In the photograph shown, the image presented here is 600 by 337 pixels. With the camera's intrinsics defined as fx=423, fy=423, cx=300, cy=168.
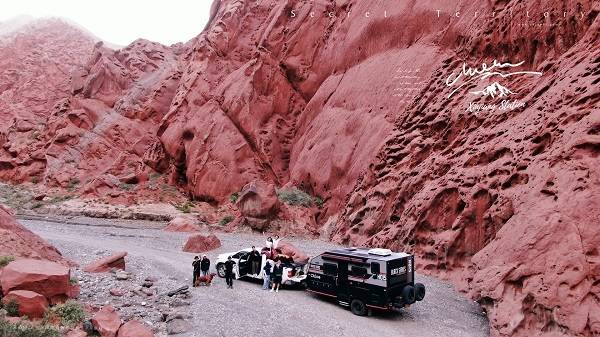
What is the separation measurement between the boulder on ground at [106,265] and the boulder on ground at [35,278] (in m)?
3.98

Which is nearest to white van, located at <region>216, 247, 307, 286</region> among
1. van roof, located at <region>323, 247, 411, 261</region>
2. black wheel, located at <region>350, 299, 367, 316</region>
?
van roof, located at <region>323, 247, 411, 261</region>

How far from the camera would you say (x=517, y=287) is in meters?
11.3

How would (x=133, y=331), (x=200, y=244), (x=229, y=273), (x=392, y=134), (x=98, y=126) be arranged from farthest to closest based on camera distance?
1. (x=98, y=126)
2. (x=392, y=134)
3. (x=200, y=244)
4. (x=229, y=273)
5. (x=133, y=331)

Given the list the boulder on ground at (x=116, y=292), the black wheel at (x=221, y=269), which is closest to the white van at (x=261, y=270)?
the black wheel at (x=221, y=269)

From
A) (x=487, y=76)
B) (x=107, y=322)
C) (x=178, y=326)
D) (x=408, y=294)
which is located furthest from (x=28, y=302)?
(x=487, y=76)

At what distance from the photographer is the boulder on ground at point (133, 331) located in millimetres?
9494

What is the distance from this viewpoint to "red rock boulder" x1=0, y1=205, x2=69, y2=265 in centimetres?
1291

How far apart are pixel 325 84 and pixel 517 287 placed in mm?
26578

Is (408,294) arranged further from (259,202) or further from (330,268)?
(259,202)

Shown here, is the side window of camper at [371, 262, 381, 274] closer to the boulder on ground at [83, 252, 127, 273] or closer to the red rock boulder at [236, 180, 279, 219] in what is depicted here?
the boulder on ground at [83, 252, 127, 273]

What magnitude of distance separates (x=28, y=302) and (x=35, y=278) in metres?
0.75

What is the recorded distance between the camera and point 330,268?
1379cm

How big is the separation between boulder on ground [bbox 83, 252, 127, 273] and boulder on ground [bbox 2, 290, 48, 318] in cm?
502

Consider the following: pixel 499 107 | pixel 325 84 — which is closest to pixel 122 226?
pixel 325 84
